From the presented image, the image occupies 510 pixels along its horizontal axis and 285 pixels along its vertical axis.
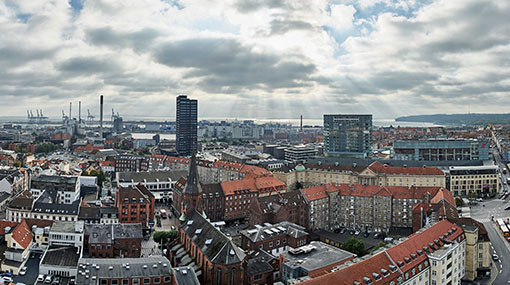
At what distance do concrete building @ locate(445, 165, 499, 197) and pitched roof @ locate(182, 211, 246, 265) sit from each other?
78.3m

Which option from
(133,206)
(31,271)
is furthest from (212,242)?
(133,206)

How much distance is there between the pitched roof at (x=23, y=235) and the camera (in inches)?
2370

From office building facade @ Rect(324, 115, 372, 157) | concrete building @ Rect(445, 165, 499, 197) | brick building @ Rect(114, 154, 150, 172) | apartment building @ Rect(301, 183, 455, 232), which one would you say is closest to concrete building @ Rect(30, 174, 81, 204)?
apartment building @ Rect(301, 183, 455, 232)

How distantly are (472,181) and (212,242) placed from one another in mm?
85995

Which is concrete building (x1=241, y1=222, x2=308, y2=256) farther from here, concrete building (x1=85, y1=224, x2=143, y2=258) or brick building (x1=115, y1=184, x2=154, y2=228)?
brick building (x1=115, y1=184, x2=154, y2=228)

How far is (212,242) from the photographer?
54.4m

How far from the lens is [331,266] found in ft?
171

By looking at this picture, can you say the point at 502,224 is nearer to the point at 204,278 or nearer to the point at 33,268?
the point at 204,278

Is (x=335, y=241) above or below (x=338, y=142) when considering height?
below

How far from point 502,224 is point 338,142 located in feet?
272

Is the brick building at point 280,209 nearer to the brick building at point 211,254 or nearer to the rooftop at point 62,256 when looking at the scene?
the brick building at point 211,254

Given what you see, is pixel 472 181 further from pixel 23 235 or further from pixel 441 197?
pixel 23 235

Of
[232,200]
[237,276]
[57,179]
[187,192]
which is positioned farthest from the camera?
[57,179]

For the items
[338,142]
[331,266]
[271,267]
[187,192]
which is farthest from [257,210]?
[338,142]
